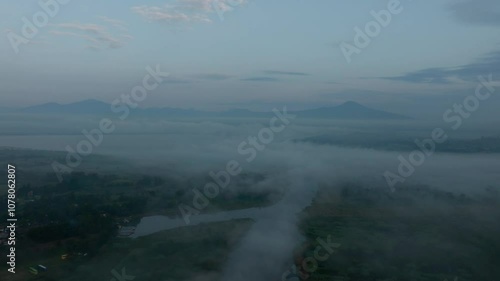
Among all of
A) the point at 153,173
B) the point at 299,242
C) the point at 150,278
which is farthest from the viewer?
the point at 153,173

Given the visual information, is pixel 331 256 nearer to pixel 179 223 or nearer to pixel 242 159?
pixel 179 223

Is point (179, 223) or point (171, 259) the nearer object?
point (171, 259)

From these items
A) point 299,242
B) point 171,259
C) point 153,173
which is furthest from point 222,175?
A: point 171,259

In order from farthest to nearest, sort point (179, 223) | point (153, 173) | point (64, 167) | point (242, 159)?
1. point (242, 159)
2. point (153, 173)
3. point (64, 167)
4. point (179, 223)

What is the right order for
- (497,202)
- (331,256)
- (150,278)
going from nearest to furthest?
(150,278), (331,256), (497,202)

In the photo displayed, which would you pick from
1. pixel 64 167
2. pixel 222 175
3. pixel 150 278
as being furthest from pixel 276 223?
pixel 64 167

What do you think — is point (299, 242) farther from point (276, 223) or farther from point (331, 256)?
point (276, 223)

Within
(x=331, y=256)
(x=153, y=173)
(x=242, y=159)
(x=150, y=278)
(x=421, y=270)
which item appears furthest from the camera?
(x=242, y=159)

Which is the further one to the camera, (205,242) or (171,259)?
(205,242)
